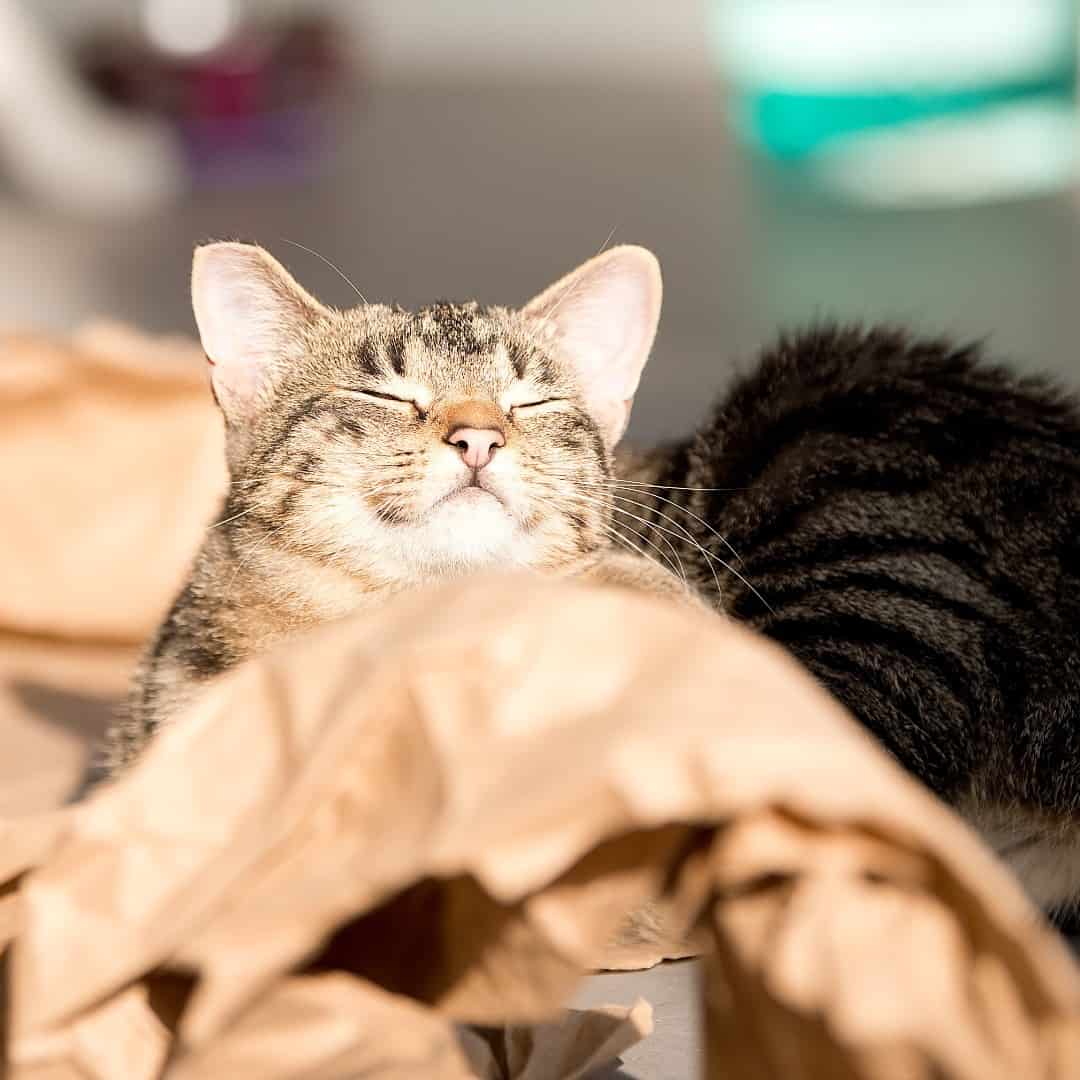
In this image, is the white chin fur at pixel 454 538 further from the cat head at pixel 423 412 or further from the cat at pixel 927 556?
the cat at pixel 927 556

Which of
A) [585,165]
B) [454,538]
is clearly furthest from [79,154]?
[454,538]

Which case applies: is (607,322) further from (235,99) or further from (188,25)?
(188,25)

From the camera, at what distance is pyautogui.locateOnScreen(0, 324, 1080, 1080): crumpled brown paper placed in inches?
39.4

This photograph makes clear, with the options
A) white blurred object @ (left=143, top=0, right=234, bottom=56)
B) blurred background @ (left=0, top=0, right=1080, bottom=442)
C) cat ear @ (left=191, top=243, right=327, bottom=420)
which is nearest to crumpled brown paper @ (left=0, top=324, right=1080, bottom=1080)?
cat ear @ (left=191, top=243, right=327, bottom=420)

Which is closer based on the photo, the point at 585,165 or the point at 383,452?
the point at 383,452

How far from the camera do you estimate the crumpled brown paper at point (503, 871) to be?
3.29 feet

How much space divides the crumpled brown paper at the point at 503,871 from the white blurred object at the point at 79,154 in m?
5.78

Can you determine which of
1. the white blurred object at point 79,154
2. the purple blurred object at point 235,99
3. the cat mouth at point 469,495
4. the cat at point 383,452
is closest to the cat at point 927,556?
the cat at point 383,452

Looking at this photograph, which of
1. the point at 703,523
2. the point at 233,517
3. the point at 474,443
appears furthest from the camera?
the point at 703,523

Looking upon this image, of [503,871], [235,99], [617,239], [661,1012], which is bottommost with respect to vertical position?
[661,1012]

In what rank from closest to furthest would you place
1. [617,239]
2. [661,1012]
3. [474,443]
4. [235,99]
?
[661,1012] < [474,443] < [617,239] < [235,99]

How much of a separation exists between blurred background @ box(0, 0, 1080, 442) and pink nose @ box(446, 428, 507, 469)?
7.13 ft

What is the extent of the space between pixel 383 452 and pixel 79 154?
Result: 575cm

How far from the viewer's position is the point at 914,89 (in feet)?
23.0
